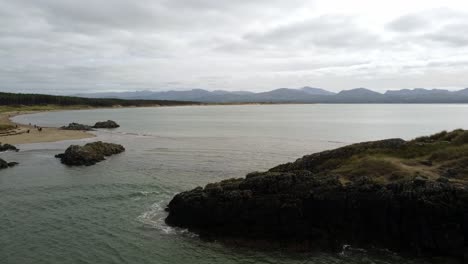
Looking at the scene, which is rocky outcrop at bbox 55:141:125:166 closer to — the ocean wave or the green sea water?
the green sea water

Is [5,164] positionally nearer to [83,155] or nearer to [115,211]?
[83,155]

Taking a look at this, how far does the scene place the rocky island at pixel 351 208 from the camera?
22688 mm

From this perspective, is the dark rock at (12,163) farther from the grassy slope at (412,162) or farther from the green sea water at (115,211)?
the grassy slope at (412,162)

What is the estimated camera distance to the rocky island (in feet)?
74.4

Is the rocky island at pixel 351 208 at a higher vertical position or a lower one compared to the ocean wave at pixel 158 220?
higher

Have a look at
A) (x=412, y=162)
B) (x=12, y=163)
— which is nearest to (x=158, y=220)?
(x=412, y=162)

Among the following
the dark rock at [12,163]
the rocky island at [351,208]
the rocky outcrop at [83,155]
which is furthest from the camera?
the rocky outcrop at [83,155]

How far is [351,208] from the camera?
25.1 m

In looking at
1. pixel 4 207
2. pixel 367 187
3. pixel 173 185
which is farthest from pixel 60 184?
pixel 367 187

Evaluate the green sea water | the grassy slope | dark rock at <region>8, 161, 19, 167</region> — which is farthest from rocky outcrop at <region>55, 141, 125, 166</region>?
the grassy slope

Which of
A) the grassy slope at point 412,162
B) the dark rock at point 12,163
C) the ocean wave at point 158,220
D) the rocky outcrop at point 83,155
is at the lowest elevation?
the ocean wave at point 158,220

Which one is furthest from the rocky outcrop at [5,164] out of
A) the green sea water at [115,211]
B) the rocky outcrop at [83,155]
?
the rocky outcrop at [83,155]

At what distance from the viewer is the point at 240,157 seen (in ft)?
199

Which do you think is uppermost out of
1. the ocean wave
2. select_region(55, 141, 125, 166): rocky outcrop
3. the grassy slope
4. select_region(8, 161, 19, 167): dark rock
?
the grassy slope
